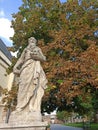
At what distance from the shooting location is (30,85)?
8250 millimetres

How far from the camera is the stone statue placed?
8.09 metres

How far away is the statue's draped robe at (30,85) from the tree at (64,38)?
13708mm

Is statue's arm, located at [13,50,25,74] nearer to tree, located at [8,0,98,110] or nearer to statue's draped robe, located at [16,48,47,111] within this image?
statue's draped robe, located at [16,48,47,111]

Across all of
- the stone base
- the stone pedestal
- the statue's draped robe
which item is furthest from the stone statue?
the stone base

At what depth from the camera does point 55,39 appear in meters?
25.3

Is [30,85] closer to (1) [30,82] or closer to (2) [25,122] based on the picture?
(1) [30,82]

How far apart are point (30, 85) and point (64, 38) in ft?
57.4

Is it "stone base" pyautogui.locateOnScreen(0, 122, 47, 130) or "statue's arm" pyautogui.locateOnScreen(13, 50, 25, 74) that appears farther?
"statue's arm" pyautogui.locateOnScreen(13, 50, 25, 74)

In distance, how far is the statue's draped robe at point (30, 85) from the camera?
8.12 metres

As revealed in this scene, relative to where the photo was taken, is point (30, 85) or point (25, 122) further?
point (30, 85)

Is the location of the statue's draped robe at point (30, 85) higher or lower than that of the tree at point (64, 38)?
lower

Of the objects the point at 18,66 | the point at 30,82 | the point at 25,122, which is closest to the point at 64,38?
the point at 18,66

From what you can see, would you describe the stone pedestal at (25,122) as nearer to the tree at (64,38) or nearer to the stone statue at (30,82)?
the stone statue at (30,82)

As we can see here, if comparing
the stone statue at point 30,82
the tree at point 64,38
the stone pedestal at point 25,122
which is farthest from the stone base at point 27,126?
the tree at point 64,38
